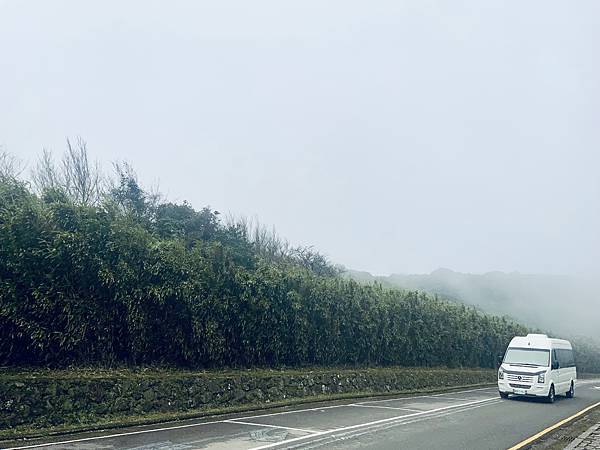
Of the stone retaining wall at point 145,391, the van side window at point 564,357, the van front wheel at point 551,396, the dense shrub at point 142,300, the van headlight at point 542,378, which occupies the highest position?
the dense shrub at point 142,300

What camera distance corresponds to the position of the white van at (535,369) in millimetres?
19906

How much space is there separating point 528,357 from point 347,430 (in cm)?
1238

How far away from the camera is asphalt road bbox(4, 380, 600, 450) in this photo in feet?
31.7

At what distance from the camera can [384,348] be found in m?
25.2

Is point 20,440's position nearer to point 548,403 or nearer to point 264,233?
point 548,403

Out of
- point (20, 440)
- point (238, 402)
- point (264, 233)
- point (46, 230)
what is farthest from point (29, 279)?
point (264, 233)

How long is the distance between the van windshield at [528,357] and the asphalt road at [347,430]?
3.63 meters

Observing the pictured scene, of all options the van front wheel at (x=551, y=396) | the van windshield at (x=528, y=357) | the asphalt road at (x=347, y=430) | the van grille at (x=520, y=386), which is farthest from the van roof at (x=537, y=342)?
the asphalt road at (x=347, y=430)

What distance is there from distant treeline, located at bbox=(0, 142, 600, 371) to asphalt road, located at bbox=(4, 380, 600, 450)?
2.82 m

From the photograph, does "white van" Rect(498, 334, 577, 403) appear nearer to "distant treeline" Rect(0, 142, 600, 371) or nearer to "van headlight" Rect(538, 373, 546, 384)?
"van headlight" Rect(538, 373, 546, 384)

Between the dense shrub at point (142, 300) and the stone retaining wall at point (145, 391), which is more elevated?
the dense shrub at point (142, 300)

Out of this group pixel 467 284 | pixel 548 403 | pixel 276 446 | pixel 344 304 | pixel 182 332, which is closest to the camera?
pixel 276 446

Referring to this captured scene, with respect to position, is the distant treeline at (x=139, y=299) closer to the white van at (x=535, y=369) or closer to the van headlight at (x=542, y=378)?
the white van at (x=535, y=369)

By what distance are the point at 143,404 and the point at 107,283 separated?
2.92 metres
